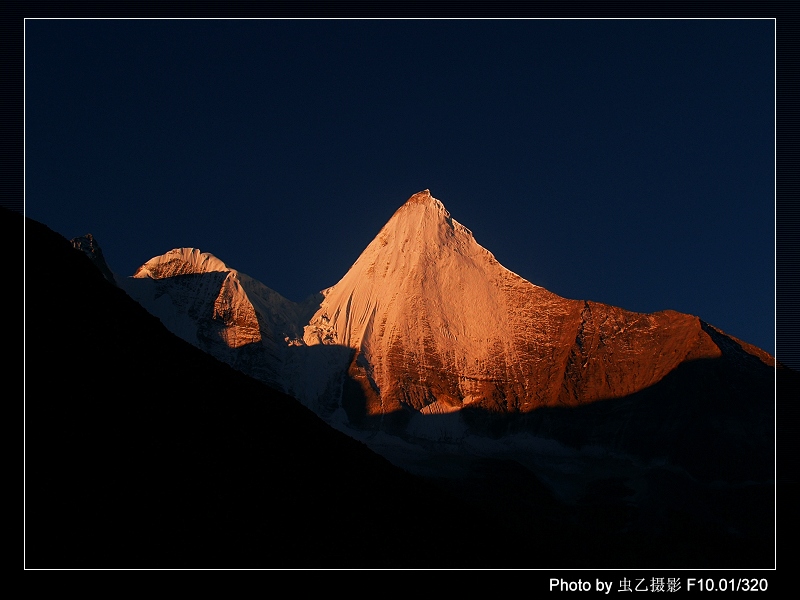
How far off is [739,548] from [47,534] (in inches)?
5949

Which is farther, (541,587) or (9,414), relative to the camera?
(541,587)

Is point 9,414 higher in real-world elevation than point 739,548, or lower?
higher

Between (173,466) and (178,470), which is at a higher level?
(173,466)

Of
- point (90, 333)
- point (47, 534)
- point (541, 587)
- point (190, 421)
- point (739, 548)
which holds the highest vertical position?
point (90, 333)

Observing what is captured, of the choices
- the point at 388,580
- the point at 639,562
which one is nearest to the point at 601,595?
the point at 388,580

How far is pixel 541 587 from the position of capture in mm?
77875

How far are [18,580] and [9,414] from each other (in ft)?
38.1

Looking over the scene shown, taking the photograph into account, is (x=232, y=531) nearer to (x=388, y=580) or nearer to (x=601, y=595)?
(x=388, y=580)

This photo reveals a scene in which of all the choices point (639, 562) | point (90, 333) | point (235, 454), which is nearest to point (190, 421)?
point (235, 454)

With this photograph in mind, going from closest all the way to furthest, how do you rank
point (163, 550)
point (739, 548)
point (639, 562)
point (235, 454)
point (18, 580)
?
point (18, 580), point (163, 550), point (235, 454), point (639, 562), point (739, 548)

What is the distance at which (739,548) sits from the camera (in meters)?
197

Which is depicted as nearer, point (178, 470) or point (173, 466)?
point (178, 470)

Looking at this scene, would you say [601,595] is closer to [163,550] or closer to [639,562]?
[163,550]

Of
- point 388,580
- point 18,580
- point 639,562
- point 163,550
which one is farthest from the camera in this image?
point 639,562
